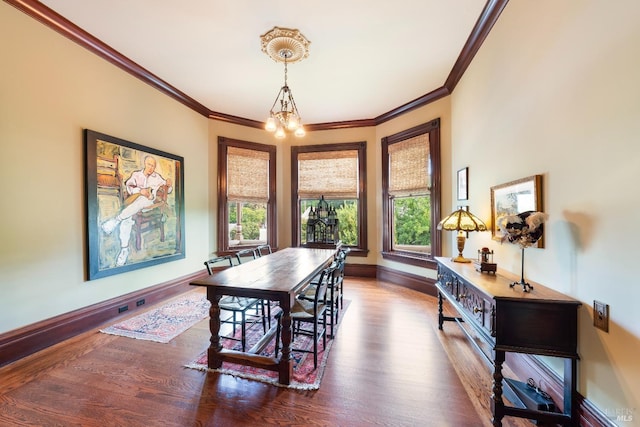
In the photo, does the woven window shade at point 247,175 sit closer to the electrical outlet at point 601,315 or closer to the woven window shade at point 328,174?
the woven window shade at point 328,174

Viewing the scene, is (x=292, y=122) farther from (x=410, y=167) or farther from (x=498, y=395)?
(x=498, y=395)

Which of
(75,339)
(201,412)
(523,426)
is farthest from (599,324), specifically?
(75,339)

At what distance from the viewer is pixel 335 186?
562cm

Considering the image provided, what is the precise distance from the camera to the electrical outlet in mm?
1373

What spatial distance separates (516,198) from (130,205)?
14.0 feet

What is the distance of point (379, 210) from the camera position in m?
5.32

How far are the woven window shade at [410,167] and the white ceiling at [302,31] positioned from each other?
80cm

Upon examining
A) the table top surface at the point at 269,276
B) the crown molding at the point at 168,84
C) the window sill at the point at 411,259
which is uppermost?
the crown molding at the point at 168,84

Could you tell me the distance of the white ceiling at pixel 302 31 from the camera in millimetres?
2520

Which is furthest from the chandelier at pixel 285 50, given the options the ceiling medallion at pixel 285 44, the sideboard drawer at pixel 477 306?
the sideboard drawer at pixel 477 306

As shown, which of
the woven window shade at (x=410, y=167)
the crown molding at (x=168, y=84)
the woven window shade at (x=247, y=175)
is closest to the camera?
the crown molding at (x=168, y=84)

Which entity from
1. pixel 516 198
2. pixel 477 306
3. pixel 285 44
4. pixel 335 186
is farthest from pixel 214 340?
pixel 335 186

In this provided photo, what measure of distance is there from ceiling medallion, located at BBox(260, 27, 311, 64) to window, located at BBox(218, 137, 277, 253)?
246cm

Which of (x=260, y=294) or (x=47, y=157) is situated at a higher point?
(x=47, y=157)
